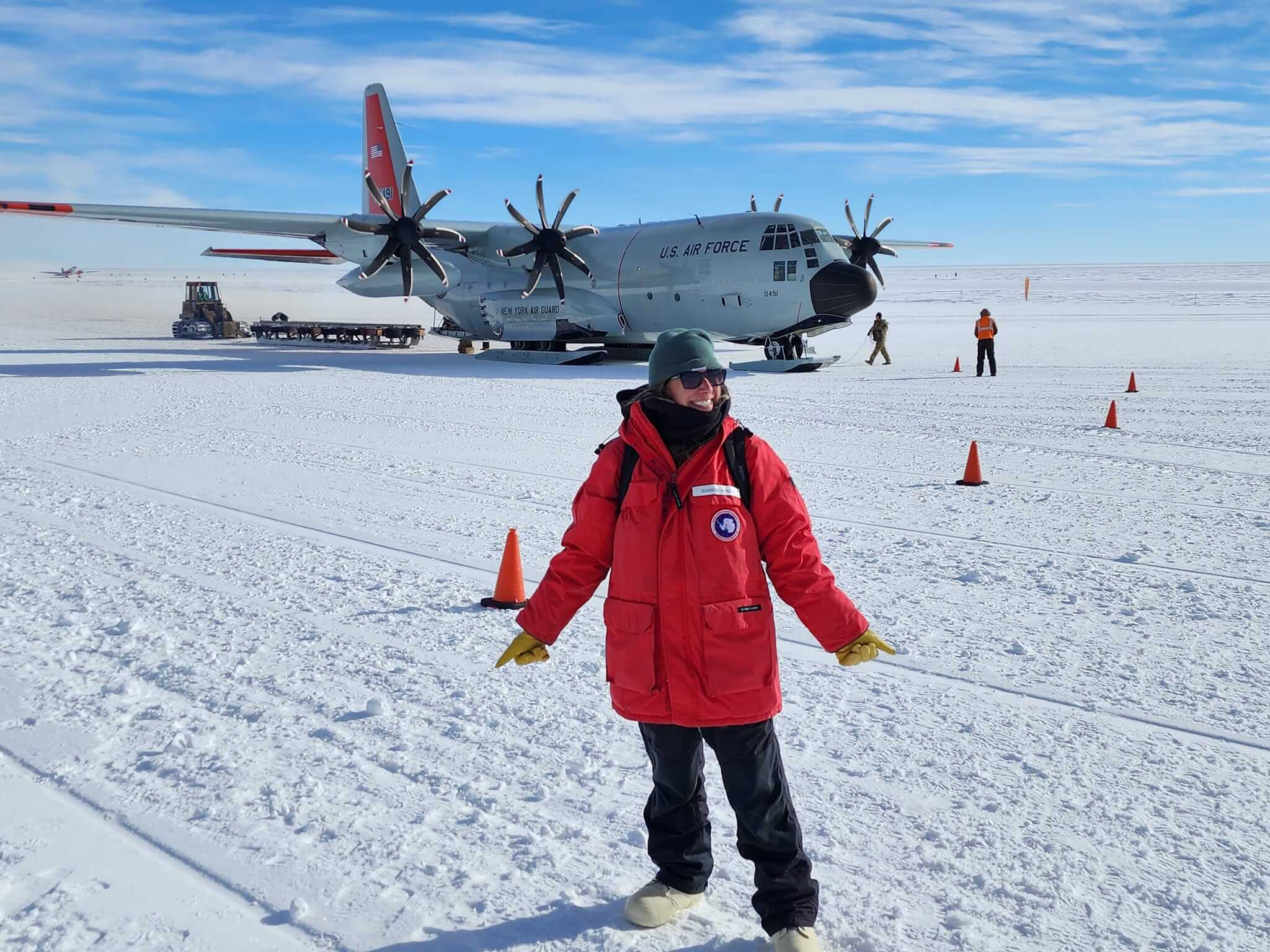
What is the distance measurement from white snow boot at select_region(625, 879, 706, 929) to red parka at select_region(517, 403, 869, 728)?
58 cm

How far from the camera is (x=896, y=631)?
16.9 feet

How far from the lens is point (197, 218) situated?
19.9m

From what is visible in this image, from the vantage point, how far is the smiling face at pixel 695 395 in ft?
9.14

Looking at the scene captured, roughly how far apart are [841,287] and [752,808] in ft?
55.8

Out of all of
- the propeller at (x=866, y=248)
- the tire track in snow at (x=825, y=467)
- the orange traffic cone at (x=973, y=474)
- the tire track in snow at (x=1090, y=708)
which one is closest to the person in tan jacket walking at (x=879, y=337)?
the propeller at (x=866, y=248)

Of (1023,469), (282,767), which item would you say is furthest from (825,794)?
(1023,469)

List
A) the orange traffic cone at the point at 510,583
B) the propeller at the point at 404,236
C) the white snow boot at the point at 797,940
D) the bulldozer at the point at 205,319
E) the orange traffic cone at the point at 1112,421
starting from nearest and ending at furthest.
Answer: the white snow boot at the point at 797,940
the orange traffic cone at the point at 510,583
the orange traffic cone at the point at 1112,421
the propeller at the point at 404,236
the bulldozer at the point at 205,319

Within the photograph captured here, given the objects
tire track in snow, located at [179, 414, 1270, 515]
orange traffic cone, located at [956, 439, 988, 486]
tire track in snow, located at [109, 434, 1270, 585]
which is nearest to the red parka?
tire track in snow, located at [109, 434, 1270, 585]

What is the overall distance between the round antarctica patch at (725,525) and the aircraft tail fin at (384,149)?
26.7m

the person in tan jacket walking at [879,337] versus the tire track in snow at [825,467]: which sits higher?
the person in tan jacket walking at [879,337]

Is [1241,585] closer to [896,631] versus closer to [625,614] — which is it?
[896,631]

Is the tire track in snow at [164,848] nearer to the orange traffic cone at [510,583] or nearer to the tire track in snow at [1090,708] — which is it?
the orange traffic cone at [510,583]

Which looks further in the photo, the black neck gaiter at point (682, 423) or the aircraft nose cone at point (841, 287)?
the aircraft nose cone at point (841, 287)

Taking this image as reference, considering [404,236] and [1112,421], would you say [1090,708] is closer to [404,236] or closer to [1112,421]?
[1112,421]
